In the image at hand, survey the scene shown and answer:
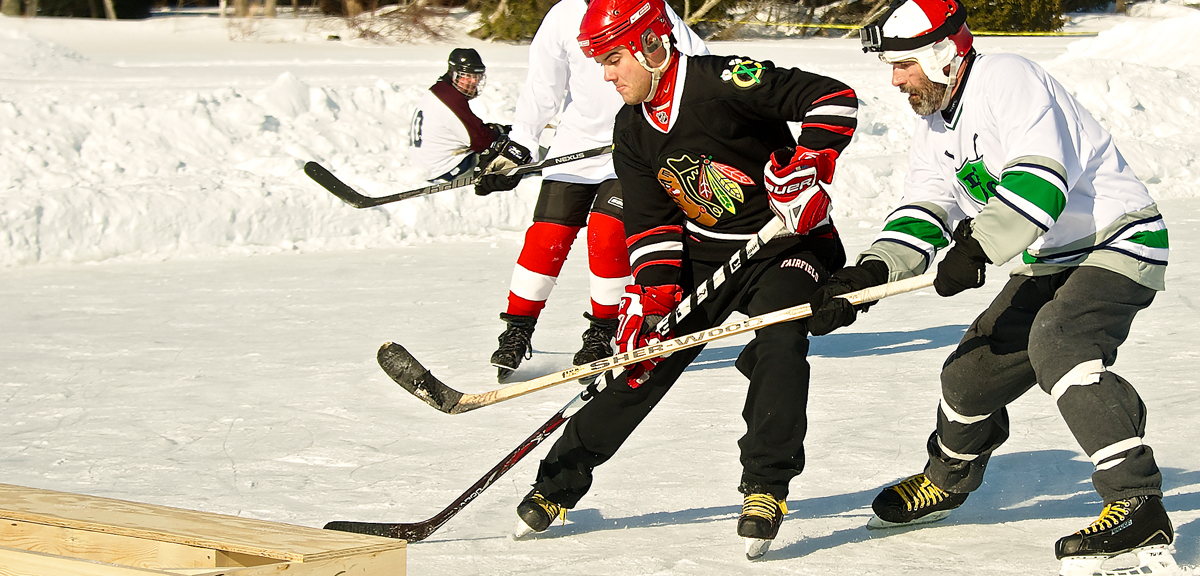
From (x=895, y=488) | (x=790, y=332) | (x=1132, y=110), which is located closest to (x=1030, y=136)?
(x=790, y=332)

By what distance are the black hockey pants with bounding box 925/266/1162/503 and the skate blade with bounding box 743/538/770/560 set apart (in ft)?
1.70

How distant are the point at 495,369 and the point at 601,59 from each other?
1.97 metres

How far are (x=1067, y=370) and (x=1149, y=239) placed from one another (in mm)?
323

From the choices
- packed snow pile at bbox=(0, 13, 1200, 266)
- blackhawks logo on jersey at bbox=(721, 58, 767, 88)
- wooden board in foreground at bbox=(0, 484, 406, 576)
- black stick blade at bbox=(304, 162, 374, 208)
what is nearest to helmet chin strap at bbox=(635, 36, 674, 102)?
blackhawks logo on jersey at bbox=(721, 58, 767, 88)

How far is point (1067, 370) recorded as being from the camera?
2137 mm

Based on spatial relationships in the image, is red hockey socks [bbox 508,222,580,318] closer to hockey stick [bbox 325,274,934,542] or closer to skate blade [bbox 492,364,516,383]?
skate blade [bbox 492,364,516,383]

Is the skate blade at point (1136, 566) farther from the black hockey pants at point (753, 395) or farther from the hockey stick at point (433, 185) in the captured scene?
the hockey stick at point (433, 185)

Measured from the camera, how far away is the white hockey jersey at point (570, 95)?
4.05m

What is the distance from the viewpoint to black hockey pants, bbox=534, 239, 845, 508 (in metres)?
2.31

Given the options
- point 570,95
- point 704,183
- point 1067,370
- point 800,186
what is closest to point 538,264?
point 570,95

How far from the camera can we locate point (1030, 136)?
2.07 metres

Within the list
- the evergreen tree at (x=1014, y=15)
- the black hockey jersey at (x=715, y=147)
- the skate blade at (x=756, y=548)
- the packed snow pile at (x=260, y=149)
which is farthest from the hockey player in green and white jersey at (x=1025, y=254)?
the evergreen tree at (x=1014, y=15)

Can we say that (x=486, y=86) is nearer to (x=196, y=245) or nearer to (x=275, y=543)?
(x=196, y=245)

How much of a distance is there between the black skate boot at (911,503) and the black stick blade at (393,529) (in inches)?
39.0
